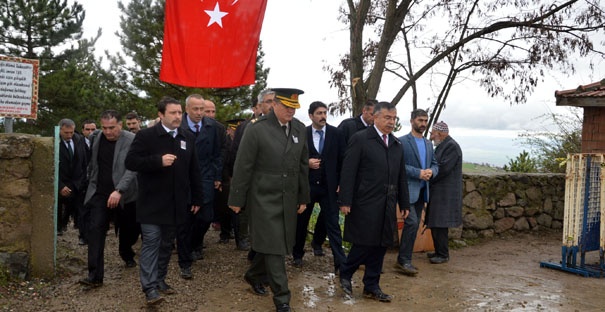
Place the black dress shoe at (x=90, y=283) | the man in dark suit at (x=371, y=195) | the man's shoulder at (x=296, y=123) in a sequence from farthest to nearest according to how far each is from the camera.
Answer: the black dress shoe at (x=90, y=283) → the man in dark suit at (x=371, y=195) → the man's shoulder at (x=296, y=123)

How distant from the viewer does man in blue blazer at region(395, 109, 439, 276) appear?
6.72m

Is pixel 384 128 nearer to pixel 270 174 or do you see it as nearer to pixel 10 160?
pixel 270 174

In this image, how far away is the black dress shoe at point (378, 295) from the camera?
17.9 feet

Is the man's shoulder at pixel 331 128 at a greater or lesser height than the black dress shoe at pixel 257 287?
greater

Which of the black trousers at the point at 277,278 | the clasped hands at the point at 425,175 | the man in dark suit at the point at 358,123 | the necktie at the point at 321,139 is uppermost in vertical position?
the man in dark suit at the point at 358,123

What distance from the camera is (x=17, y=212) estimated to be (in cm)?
564

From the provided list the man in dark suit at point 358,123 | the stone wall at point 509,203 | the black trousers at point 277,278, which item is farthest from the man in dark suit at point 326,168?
the stone wall at point 509,203

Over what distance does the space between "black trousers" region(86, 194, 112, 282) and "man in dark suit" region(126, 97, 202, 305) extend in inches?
26.5

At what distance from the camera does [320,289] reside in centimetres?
582

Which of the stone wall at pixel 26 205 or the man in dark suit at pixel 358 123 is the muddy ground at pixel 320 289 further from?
the man in dark suit at pixel 358 123

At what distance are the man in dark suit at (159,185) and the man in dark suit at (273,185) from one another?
21.9 inches

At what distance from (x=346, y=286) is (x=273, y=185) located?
1.41 m

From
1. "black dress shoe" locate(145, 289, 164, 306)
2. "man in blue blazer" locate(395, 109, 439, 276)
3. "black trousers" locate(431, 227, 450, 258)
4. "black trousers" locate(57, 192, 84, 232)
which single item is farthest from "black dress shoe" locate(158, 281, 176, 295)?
"black trousers" locate(431, 227, 450, 258)

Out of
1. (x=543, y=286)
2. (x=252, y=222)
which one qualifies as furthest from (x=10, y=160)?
(x=543, y=286)
